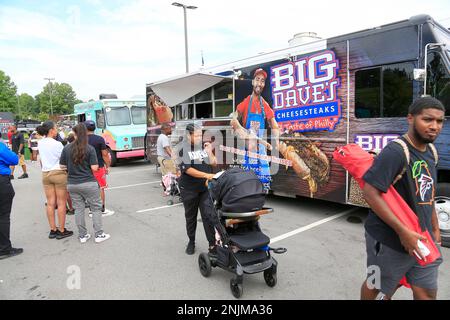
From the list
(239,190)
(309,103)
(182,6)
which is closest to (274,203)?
(309,103)

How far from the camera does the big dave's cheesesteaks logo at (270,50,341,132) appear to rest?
530 centimetres

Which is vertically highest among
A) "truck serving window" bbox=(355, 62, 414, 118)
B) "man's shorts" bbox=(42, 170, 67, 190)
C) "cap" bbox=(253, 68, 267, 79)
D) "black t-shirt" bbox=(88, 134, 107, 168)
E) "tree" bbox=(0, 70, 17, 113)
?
"tree" bbox=(0, 70, 17, 113)

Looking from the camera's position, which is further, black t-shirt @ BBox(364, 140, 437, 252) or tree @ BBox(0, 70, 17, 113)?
tree @ BBox(0, 70, 17, 113)

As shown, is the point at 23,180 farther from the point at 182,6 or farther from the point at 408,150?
the point at 408,150

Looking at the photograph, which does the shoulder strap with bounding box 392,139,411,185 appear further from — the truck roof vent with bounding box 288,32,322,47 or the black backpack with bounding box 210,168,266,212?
the truck roof vent with bounding box 288,32,322,47

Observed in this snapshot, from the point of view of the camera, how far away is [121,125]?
13.8 m

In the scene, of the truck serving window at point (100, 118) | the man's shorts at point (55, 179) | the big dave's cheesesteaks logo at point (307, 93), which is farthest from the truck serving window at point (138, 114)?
the big dave's cheesesteaks logo at point (307, 93)

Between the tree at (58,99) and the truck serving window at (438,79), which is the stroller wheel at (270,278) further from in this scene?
the tree at (58,99)

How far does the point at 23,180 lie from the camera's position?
1120 centimetres

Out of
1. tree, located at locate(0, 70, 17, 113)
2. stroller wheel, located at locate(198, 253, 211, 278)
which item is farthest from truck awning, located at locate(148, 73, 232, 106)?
tree, located at locate(0, 70, 17, 113)

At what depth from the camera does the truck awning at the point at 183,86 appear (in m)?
7.39

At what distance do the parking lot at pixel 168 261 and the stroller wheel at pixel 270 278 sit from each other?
62 mm

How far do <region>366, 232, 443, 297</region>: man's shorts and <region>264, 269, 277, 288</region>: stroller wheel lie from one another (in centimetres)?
141
